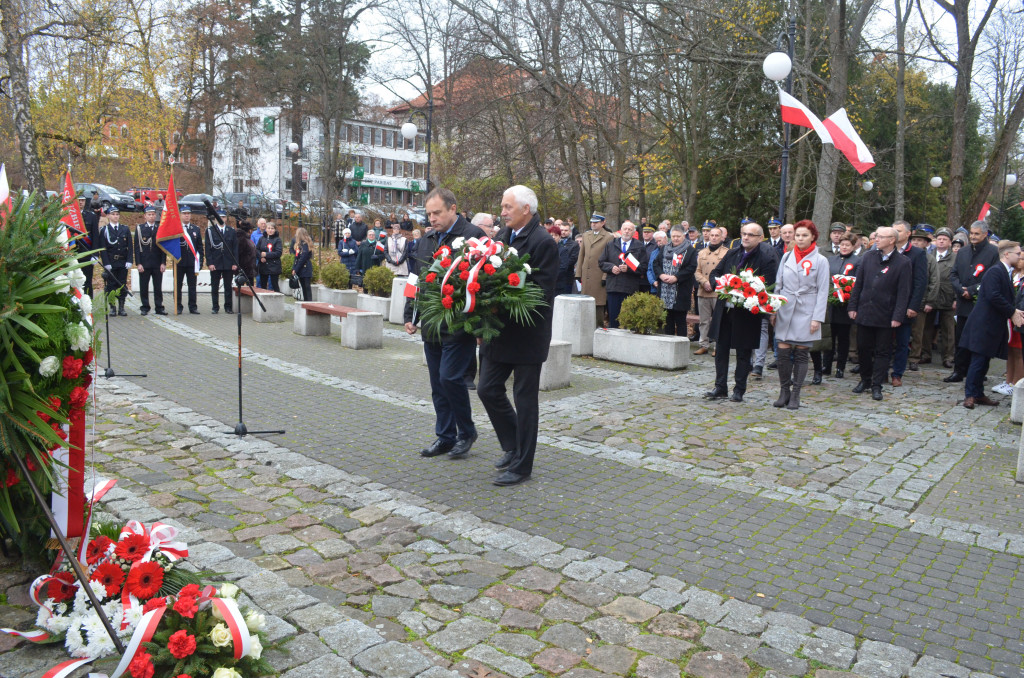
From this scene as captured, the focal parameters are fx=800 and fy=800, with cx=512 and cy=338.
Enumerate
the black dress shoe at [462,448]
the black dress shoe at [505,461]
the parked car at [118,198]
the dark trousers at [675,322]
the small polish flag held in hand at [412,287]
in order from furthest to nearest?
the parked car at [118,198] → the dark trousers at [675,322] → the black dress shoe at [462,448] → the black dress shoe at [505,461] → the small polish flag held in hand at [412,287]

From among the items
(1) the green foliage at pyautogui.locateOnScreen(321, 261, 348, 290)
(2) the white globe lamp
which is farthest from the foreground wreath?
(1) the green foliage at pyautogui.locateOnScreen(321, 261, 348, 290)

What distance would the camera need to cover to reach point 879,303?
977 cm

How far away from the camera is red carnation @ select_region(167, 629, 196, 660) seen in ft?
10.5

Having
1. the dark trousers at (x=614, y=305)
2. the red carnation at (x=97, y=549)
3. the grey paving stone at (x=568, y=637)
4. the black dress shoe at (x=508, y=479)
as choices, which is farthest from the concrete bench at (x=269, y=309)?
the grey paving stone at (x=568, y=637)

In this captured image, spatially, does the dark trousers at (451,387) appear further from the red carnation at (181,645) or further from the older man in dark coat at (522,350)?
the red carnation at (181,645)

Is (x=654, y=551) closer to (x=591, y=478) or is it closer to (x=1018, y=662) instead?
(x=591, y=478)

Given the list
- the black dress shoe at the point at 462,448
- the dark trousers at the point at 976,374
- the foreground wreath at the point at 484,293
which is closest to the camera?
the foreground wreath at the point at 484,293

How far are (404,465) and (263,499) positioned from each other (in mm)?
1240

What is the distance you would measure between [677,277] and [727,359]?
10.9 feet

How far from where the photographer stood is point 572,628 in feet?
12.8

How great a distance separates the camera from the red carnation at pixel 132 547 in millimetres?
3754

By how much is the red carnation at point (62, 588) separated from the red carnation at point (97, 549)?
0.56 ft

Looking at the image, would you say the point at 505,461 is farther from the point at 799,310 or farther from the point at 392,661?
A: the point at 799,310

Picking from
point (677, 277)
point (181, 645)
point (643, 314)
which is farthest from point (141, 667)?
point (677, 277)
